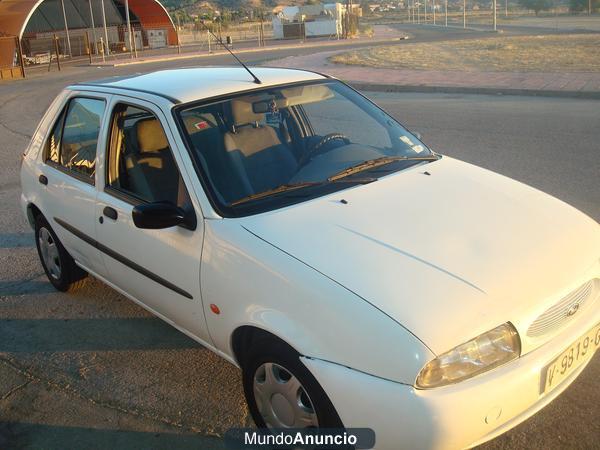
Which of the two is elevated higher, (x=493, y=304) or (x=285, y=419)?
(x=493, y=304)

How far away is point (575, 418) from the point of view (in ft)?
9.91

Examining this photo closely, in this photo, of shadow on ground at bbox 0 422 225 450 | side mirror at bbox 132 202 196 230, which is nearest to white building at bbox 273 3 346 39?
side mirror at bbox 132 202 196 230

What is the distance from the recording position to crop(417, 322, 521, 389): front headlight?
232 cm

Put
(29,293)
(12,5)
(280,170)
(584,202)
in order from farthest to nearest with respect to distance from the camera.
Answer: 1. (12,5)
2. (584,202)
3. (29,293)
4. (280,170)

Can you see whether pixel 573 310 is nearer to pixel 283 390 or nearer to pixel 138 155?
pixel 283 390

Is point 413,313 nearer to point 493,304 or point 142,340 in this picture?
point 493,304

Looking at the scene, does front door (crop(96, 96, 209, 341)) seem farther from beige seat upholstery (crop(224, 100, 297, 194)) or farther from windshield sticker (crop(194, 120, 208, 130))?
beige seat upholstery (crop(224, 100, 297, 194))

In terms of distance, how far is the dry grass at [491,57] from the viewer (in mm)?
19342

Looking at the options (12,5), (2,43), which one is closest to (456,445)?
(2,43)

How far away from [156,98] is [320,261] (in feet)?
5.01

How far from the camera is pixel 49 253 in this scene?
495 cm

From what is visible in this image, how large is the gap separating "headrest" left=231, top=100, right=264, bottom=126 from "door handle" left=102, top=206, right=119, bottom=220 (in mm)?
866

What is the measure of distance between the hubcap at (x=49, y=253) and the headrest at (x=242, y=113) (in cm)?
200

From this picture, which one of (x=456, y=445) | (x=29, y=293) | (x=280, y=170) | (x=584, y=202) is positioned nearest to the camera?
(x=456, y=445)
